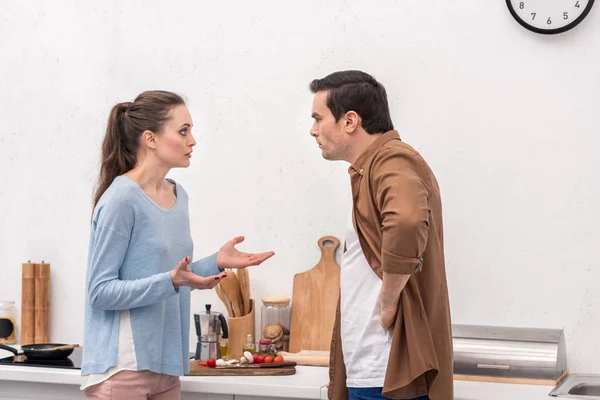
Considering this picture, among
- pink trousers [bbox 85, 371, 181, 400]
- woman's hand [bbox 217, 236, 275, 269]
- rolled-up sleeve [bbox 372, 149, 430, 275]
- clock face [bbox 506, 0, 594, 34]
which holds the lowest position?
pink trousers [bbox 85, 371, 181, 400]

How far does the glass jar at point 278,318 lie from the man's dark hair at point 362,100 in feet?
3.57

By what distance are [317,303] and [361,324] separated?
3.27ft

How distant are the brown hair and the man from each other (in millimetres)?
520

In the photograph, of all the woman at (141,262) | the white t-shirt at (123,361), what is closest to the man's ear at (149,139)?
the woman at (141,262)

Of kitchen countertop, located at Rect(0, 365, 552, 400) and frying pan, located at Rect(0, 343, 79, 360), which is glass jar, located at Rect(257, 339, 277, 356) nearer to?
kitchen countertop, located at Rect(0, 365, 552, 400)

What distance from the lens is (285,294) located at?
314 cm

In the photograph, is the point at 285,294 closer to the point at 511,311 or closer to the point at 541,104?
the point at 511,311

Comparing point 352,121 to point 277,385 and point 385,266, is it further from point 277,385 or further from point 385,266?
point 277,385

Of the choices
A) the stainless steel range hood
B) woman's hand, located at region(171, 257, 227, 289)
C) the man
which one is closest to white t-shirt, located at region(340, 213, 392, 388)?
the man

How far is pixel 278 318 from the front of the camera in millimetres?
3064

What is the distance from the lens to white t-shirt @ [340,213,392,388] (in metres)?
2.01

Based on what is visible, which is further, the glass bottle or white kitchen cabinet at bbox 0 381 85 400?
the glass bottle

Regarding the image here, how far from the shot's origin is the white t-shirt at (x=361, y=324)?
6.61 feet

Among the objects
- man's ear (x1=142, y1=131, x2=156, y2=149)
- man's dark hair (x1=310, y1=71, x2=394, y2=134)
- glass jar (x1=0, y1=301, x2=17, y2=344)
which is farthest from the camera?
glass jar (x1=0, y1=301, x2=17, y2=344)
